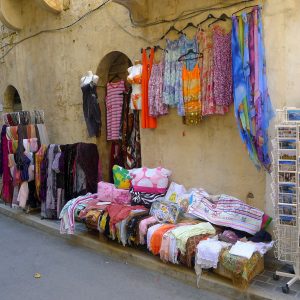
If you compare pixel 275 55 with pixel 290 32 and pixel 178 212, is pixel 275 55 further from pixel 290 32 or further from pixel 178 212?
pixel 178 212

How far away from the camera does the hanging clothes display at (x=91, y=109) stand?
7156mm

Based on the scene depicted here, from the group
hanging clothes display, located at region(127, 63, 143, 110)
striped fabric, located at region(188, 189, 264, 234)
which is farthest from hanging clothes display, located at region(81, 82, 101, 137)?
striped fabric, located at region(188, 189, 264, 234)

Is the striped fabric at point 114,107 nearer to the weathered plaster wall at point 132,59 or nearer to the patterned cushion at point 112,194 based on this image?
the weathered plaster wall at point 132,59

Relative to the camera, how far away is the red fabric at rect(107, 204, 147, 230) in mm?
5281

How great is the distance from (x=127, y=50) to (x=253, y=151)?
3.03m

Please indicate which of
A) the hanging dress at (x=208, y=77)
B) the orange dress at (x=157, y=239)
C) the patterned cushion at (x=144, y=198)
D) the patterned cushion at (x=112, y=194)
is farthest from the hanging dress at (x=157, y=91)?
the orange dress at (x=157, y=239)

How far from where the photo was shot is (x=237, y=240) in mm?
4516

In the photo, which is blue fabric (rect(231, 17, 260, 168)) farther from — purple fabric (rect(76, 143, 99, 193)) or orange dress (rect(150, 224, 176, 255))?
purple fabric (rect(76, 143, 99, 193))

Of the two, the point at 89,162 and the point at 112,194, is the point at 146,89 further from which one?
the point at 89,162

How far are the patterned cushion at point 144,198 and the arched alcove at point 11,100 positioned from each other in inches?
230

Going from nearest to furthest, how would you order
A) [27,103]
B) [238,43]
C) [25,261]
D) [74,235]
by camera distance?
[238,43]
[25,261]
[74,235]
[27,103]

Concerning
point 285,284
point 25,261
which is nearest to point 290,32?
point 285,284

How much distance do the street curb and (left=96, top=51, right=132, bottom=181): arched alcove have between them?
1.56m

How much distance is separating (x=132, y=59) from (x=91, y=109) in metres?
1.32
